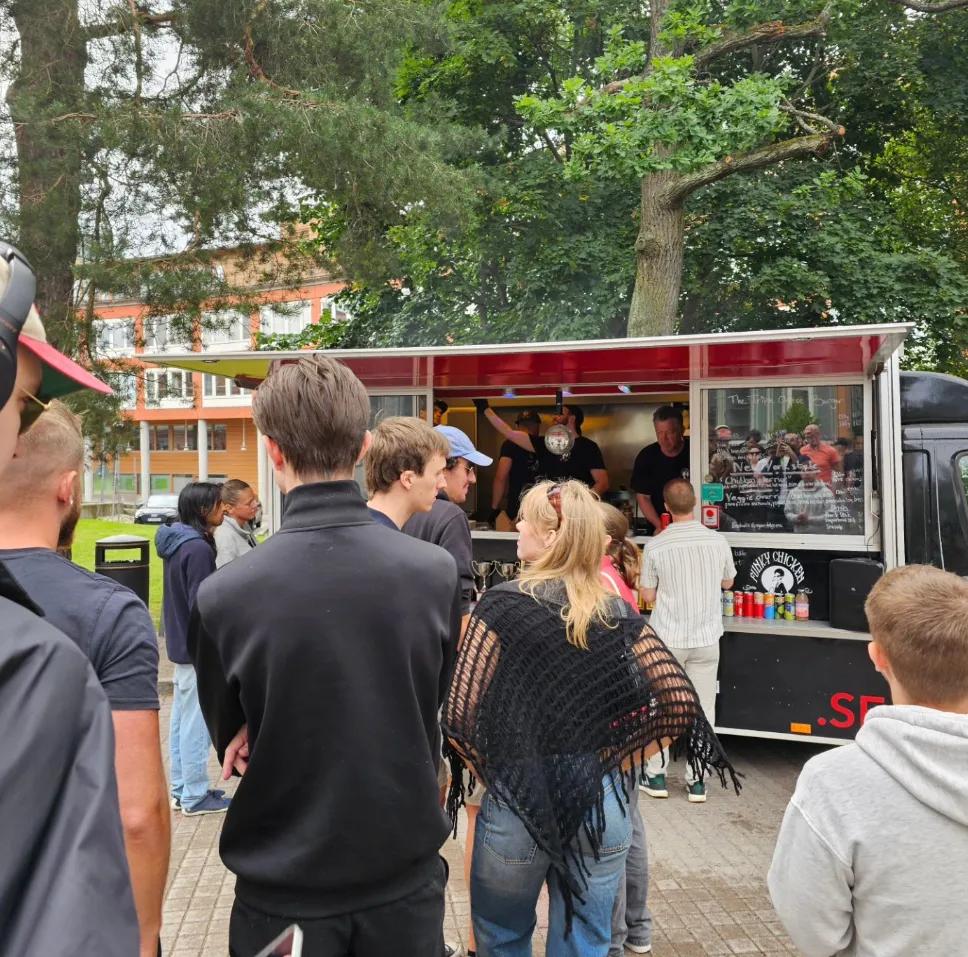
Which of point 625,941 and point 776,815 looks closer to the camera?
point 625,941

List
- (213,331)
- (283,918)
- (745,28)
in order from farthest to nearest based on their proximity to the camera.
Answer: (745,28) < (213,331) < (283,918)

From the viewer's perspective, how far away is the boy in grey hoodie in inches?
63.9

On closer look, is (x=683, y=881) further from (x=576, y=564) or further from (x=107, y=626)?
(x=107, y=626)

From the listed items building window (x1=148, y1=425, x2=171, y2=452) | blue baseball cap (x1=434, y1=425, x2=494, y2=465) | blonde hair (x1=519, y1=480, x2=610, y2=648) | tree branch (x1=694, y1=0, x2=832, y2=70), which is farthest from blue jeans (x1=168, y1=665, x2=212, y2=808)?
building window (x1=148, y1=425, x2=171, y2=452)

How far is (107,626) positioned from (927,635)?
1.71 m

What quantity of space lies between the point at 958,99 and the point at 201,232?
1173 cm

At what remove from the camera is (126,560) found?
8.75 m

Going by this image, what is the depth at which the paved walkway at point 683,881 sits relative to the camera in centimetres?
368

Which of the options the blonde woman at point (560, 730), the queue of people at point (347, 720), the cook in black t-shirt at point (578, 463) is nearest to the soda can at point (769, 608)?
the cook in black t-shirt at point (578, 463)

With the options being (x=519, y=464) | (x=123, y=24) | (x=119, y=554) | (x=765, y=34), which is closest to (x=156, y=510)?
(x=119, y=554)

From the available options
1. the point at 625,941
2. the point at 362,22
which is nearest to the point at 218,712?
the point at 625,941

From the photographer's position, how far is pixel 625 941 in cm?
345

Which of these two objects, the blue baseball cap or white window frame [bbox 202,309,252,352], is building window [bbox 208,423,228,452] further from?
the blue baseball cap

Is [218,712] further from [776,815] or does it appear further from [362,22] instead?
[362,22]
